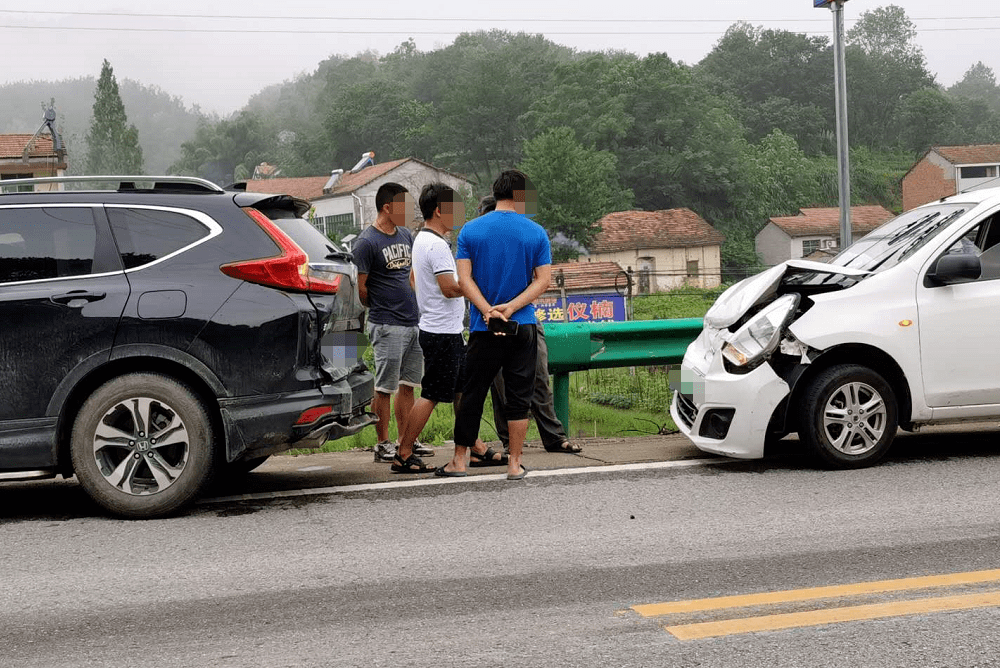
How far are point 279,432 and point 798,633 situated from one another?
132 inches

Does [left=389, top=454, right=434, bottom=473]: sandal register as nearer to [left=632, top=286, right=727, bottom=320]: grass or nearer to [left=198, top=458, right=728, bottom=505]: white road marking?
[left=198, top=458, right=728, bottom=505]: white road marking

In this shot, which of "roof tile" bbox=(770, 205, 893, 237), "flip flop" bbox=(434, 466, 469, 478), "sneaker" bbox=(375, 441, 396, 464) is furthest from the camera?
"roof tile" bbox=(770, 205, 893, 237)

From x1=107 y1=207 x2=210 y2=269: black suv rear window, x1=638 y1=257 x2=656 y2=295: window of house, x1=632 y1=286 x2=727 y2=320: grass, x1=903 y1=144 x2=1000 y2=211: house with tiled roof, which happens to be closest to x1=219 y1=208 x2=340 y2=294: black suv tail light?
x1=107 y1=207 x2=210 y2=269: black suv rear window

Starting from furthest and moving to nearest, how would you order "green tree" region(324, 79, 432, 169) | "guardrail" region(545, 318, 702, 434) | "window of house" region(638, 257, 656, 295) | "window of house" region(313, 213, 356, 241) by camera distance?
"green tree" region(324, 79, 432, 169), "window of house" region(313, 213, 356, 241), "window of house" region(638, 257, 656, 295), "guardrail" region(545, 318, 702, 434)

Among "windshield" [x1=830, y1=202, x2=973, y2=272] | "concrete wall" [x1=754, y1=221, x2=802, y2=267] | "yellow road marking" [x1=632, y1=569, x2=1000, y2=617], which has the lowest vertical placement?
"yellow road marking" [x1=632, y1=569, x2=1000, y2=617]

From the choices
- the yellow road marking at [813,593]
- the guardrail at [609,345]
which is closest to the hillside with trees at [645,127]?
the guardrail at [609,345]

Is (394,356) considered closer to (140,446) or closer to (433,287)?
(433,287)

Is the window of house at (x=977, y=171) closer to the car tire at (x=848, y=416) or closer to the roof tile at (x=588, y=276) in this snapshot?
the roof tile at (x=588, y=276)

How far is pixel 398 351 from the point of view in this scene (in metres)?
8.04

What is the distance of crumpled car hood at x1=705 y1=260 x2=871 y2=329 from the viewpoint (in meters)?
7.65

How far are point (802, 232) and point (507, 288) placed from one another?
84696 mm

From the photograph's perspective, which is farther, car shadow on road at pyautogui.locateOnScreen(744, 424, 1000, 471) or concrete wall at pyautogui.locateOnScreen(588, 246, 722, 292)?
concrete wall at pyautogui.locateOnScreen(588, 246, 722, 292)

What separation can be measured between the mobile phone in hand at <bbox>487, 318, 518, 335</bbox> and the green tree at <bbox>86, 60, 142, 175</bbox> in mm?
115898

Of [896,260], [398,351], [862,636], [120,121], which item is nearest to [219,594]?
[862,636]
